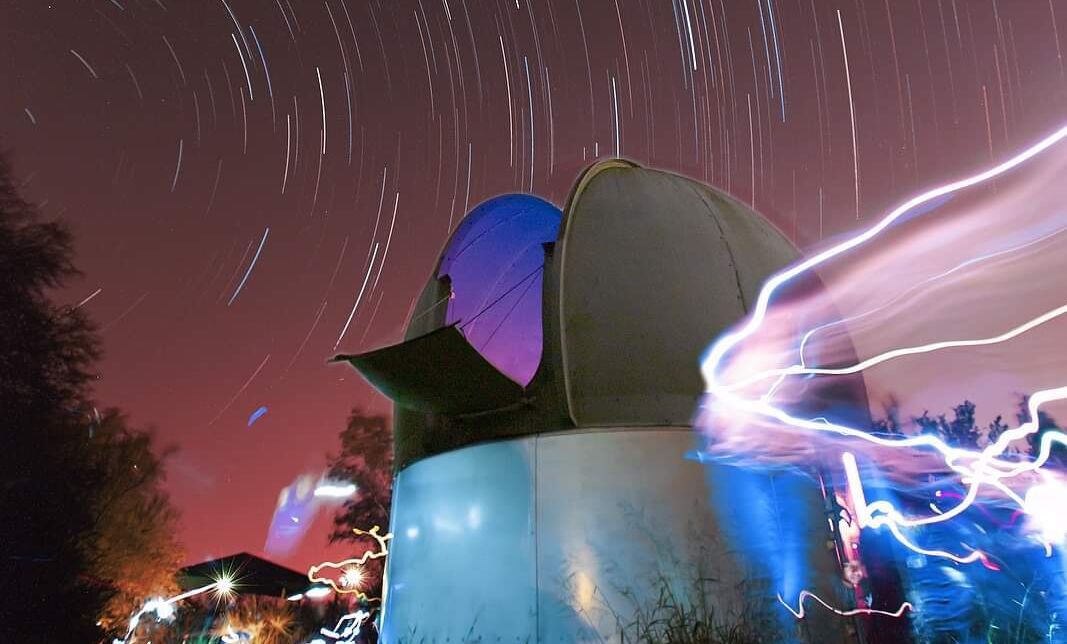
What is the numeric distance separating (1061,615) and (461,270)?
8.82m

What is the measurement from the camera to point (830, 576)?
6773 mm

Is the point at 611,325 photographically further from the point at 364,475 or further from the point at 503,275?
the point at 364,475

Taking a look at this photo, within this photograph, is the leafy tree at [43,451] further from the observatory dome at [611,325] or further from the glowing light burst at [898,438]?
the glowing light burst at [898,438]

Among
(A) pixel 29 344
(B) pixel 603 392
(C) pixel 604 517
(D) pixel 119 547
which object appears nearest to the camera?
Result: (C) pixel 604 517

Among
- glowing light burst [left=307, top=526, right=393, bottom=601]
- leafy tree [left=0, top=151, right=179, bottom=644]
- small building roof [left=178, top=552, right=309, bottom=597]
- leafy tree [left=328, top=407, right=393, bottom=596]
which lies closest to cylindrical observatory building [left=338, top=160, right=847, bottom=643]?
glowing light burst [left=307, top=526, right=393, bottom=601]

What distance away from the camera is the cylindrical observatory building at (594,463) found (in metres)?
6.39

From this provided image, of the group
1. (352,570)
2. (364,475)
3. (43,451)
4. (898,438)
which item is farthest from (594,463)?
(364,475)

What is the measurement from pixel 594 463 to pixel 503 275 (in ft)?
15.5

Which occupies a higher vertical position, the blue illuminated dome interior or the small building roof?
the blue illuminated dome interior

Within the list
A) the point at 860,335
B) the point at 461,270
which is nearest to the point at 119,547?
the point at 461,270

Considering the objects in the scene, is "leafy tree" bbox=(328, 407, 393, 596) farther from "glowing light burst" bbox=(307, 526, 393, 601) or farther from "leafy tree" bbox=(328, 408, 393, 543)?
"glowing light burst" bbox=(307, 526, 393, 601)

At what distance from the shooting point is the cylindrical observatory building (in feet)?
21.0

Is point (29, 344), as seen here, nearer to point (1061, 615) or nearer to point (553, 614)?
point (553, 614)

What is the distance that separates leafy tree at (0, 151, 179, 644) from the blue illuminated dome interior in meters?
7.65
